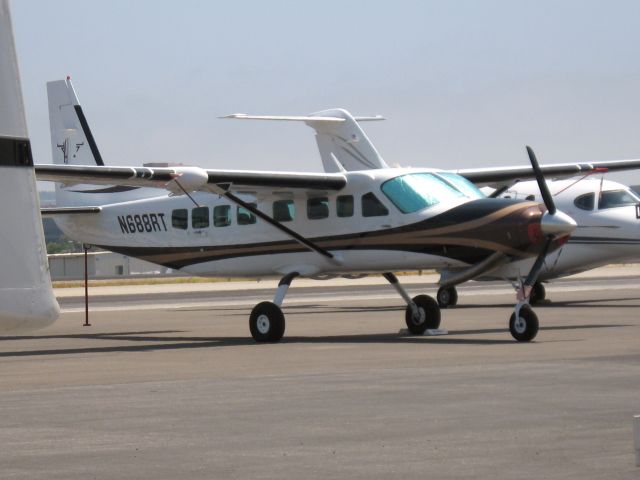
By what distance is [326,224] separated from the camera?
71.3 ft

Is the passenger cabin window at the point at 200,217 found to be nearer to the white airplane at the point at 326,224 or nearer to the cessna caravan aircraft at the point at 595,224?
the white airplane at the point at 326,224

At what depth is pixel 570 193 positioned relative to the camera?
3108cm

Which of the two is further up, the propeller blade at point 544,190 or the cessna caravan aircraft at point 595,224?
the propeller blade at point 544,190

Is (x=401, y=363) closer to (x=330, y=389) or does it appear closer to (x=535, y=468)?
(x=330, y=389)

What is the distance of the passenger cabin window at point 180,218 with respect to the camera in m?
23.5

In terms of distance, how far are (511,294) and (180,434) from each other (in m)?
29.5

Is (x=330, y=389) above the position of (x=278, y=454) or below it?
below

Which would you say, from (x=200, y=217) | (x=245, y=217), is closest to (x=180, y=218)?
(x=200, y=217)

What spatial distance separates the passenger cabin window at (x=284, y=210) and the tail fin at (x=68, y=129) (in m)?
7.41

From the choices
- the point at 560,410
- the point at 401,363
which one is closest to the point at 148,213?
the point at 401,363

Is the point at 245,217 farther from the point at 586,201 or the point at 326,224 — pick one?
the point at 586,201

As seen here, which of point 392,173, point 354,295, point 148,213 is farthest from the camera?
point 354,295

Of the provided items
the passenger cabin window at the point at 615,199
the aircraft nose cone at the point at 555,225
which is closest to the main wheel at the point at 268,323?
the aircraft nose cone at the point at 555,225

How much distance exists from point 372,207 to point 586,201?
434 inches
